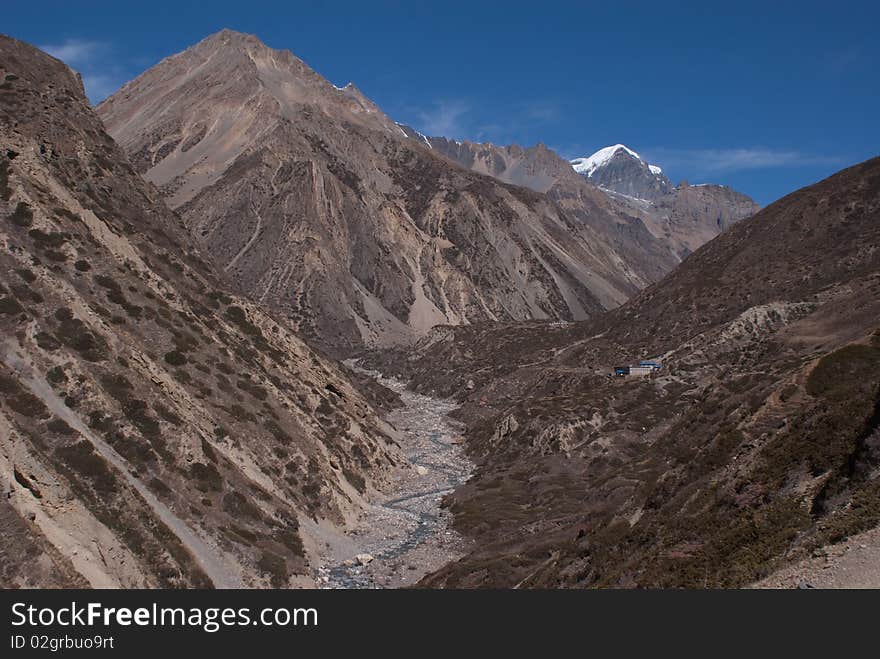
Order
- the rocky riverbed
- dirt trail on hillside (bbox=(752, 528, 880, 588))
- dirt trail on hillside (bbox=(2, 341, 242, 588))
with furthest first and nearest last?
the rocky riverbed < dirt trail on hillside (bbox=(2, 341, 242, 588)) < dirt trail on hillside (bbox=(752, 528, 880, 588))

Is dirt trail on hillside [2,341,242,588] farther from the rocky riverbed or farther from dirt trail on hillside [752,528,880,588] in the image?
dirt trail on hillside [752,528,880,588]

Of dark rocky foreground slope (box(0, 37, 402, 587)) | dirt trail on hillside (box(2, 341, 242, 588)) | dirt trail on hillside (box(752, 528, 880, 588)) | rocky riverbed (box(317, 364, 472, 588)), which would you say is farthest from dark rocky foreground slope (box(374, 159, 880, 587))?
dark rocky foreground slope (box(0, 37, 402, 587))

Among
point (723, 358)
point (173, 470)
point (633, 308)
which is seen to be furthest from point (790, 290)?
point (173, 470)

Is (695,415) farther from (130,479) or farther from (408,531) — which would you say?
(130,479)

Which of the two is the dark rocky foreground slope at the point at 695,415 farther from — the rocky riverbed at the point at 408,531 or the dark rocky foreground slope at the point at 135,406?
the dark rocky foreground slope at the point at 135,406

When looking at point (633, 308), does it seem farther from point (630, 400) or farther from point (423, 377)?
point (630, 400)

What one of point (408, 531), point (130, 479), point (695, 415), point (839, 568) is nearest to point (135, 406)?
point (130, 479)
